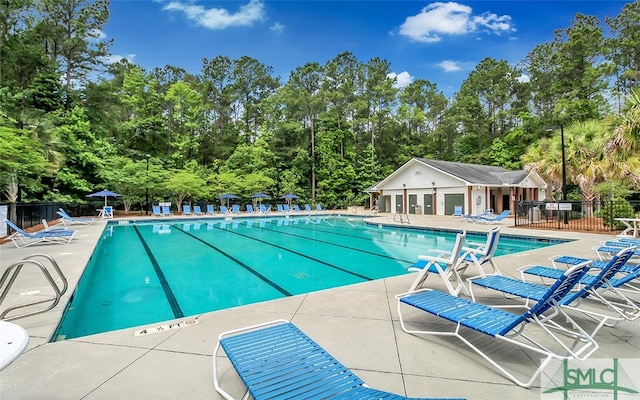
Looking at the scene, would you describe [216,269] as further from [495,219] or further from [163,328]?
[495,219]

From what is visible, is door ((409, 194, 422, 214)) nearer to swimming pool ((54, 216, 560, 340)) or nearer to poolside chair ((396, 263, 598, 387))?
swimming pool ((54, 216, 560, 340))

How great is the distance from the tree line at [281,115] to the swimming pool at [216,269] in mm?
5543

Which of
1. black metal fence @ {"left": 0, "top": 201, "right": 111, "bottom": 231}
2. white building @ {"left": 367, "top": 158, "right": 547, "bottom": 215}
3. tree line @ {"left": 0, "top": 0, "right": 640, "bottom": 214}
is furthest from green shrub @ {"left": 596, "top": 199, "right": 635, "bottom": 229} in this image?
black metal fence @ {"left": 0, "top": 201, "right": 111, "bottom": 231}

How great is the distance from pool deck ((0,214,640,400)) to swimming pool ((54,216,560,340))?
4.03 feet

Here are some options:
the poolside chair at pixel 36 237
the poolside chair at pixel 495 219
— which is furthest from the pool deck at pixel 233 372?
the poolside chair at pixel 495 219

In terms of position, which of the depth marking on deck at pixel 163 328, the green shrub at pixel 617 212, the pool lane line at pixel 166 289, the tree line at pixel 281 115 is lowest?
the pool lane line at pixel 166 289

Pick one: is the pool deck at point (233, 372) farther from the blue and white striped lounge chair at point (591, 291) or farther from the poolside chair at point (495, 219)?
the poolside chair at point (495, 219)

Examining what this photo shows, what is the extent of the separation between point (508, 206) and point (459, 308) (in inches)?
981

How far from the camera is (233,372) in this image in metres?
2.51

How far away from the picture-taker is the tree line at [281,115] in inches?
824

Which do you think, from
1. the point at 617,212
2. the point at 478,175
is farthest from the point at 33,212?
the point at 478,175

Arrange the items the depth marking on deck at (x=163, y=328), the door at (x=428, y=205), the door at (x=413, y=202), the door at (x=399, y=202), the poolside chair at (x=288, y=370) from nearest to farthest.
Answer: the poolside chair at (x=288, y=370) < the depth marking on deck at (x=163, y=328) < the door at (x=428, y=205) < the door at (x=413, y=202) < the door at (x=399, y=202)

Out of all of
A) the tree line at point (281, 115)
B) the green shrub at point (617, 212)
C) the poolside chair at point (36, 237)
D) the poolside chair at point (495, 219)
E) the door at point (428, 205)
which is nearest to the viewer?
the poolside chair at point (36, 237)

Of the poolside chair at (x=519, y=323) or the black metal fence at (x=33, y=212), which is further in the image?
the black metal fence at (x=33, y=212)
